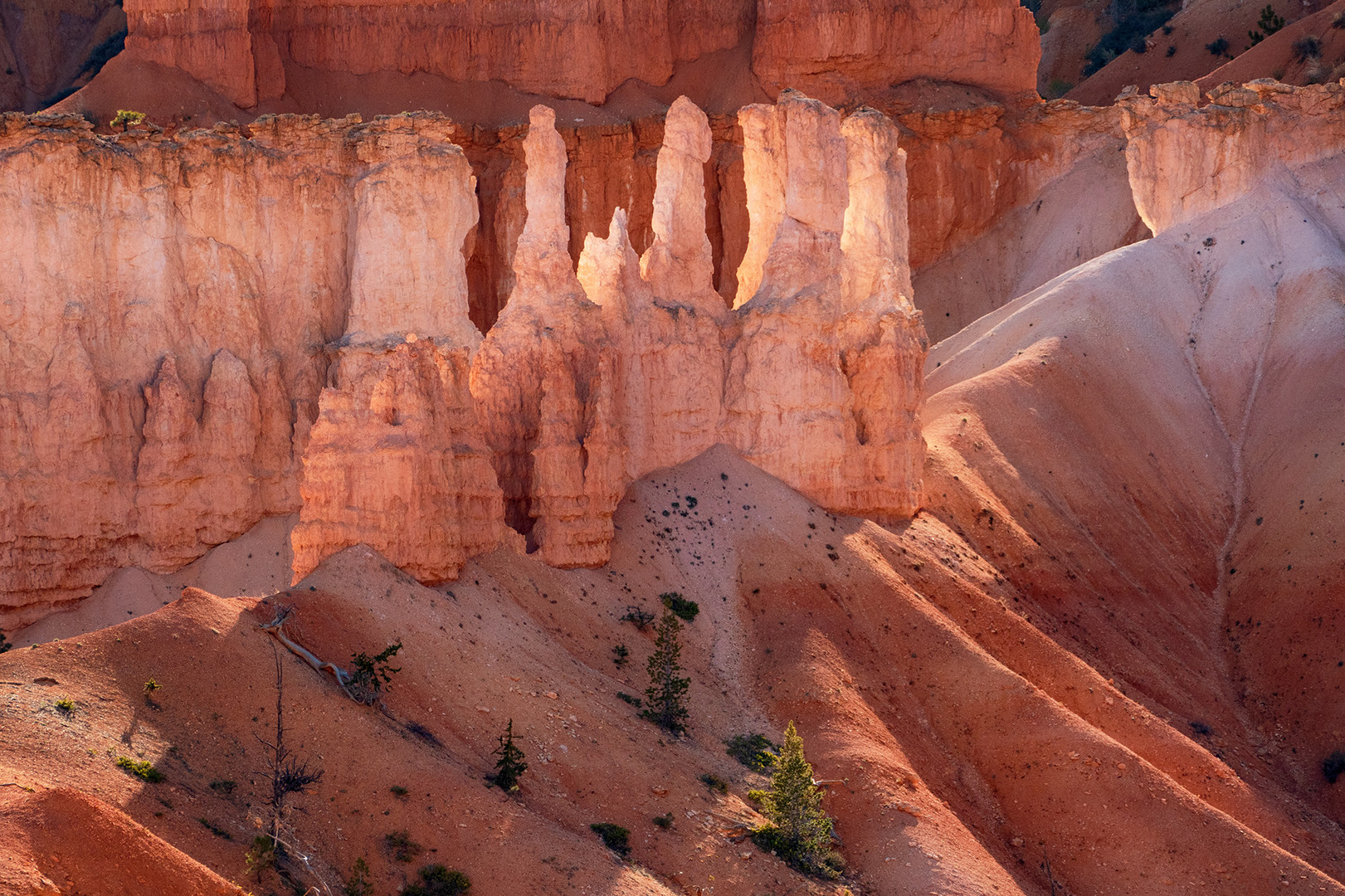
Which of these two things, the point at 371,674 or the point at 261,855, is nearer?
the point at 261,855

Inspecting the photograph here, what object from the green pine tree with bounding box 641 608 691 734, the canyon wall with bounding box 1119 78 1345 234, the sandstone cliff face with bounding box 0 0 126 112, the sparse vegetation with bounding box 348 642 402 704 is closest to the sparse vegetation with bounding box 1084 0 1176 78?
the canyon wall with bounding box 1119 78 1345 234

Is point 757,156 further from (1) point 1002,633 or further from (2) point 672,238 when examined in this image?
(1) point 1002,633

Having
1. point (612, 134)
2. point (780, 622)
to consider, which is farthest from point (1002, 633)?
point (612, 134)

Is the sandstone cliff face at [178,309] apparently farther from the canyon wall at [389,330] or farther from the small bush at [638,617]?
the small bush at [638,617]

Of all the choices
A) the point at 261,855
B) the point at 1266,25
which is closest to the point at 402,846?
the point at 261,855

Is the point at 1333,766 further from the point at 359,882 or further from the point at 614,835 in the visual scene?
the point at 359,882

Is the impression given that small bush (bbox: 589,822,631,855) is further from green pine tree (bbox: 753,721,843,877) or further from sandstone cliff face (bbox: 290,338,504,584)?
sandstone cliff face (bbox: 290,338,504,584)
